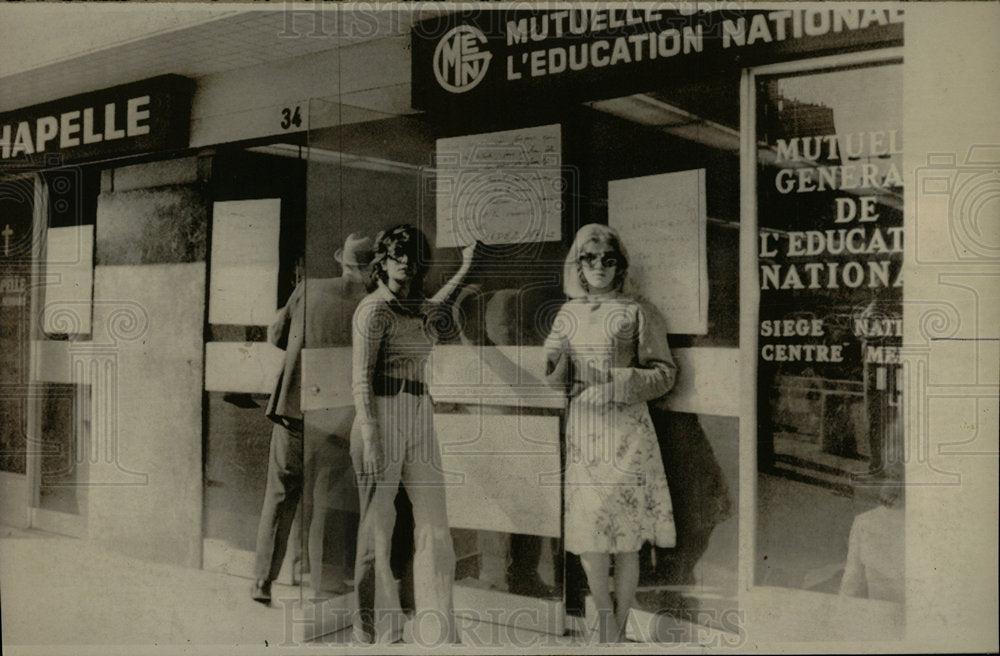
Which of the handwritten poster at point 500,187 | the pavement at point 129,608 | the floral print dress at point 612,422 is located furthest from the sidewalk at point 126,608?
the handwritten poster at point 500,187

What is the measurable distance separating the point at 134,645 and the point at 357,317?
49.8 inches

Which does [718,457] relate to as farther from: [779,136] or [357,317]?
[357,317]

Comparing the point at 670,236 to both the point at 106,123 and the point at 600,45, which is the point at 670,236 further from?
the point at 106,123

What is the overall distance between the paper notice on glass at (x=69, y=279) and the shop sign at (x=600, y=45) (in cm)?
124

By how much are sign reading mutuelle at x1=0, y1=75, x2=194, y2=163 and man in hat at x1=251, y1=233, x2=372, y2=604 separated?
2.42 feet

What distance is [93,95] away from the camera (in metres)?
2.33

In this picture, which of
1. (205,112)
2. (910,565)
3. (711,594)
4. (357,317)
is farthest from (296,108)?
(910,565)

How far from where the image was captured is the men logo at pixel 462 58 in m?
2.10

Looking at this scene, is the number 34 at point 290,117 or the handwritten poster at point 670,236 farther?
the number 34 at point 290,117

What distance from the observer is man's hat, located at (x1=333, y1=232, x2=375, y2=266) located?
2.12m

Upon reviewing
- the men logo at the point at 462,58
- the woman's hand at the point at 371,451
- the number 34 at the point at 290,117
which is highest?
the men logo at the point at 462,58

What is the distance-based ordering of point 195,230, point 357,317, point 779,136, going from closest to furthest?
point 779,136
point 357,317
point 195,230

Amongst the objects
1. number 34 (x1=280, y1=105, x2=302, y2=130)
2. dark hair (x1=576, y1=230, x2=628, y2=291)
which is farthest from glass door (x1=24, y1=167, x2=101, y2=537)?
dark hair (x1=576, y1=230, x2=628, y2=291)

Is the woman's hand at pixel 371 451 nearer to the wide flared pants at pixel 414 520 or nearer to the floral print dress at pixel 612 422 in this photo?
the wide flared pants at pixel 414 520
